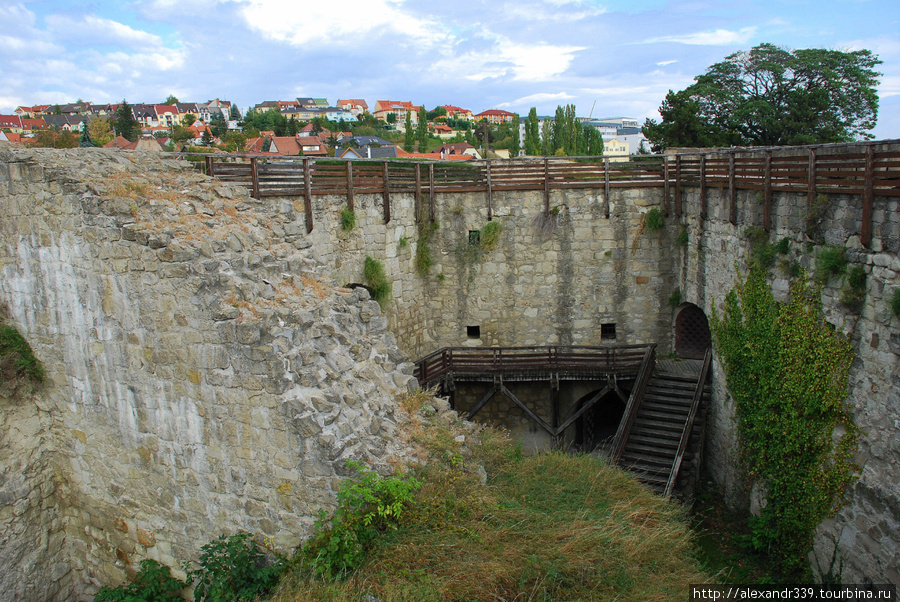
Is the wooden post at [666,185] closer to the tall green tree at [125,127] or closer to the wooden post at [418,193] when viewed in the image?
the wooden post at [418,193]

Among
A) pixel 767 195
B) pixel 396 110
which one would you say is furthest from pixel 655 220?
pixel 396 110

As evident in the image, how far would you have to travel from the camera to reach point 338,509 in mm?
6531

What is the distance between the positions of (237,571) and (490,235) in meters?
Answer: 10.1

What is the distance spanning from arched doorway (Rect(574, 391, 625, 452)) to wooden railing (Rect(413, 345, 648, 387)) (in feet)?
3.28

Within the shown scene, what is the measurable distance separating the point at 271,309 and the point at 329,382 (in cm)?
106

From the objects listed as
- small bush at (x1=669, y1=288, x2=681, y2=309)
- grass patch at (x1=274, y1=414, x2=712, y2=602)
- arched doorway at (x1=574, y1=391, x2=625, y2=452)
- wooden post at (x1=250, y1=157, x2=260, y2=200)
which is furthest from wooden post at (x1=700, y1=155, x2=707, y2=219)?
wooden post at (x1=250, y1=157, x2=260, y2=200)

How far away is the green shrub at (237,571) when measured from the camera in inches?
262

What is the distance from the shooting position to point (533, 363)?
15039 millimetres

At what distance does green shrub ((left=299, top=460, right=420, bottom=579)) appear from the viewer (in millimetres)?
6348

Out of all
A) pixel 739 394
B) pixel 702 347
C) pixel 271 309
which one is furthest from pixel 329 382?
Answer: pixel 702 347

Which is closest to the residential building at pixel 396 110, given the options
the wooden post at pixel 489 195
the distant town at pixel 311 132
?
the distant town at pixel 311 132

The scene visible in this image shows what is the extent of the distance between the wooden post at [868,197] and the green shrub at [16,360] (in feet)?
37.2

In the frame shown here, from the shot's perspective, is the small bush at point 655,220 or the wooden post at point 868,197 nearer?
the wooden post at point 868,197

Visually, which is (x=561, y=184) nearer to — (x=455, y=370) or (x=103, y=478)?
(x=455, y=370)
